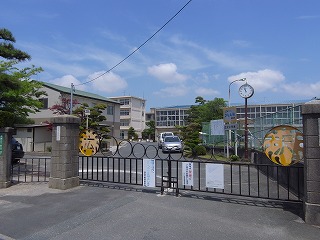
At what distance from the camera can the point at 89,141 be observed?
9.59 m

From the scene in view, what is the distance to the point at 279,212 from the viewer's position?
6.35 meters

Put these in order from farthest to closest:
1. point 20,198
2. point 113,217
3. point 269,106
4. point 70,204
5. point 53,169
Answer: point 269,106, point 53,169, point 20,198, point 70,204, point 113,217

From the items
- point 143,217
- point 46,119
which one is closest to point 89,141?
point 143,217

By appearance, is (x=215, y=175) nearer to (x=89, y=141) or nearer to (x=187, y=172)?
(x=187, y=172)

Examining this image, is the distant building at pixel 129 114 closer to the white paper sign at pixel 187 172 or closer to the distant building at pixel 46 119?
the distant building at pixel 46 119

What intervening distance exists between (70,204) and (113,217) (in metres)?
1.60

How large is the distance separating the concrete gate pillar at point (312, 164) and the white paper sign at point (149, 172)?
3.84 metres

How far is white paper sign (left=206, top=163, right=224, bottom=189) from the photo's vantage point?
7.33 metres

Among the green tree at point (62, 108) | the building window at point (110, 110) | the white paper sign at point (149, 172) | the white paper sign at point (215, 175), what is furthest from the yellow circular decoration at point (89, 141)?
the building window at point (110, 110)

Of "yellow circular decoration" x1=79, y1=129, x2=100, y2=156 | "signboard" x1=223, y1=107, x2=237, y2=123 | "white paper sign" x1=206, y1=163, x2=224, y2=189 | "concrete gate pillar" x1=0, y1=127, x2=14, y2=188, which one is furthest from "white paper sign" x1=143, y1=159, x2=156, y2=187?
"signboard" x1=223, y1=107, x2=237, y2=123

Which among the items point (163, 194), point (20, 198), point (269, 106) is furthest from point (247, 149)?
point (269, 106)

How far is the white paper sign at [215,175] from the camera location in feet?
24.1

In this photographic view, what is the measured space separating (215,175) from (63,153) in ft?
15.0

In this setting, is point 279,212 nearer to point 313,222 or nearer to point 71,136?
point 313,222
